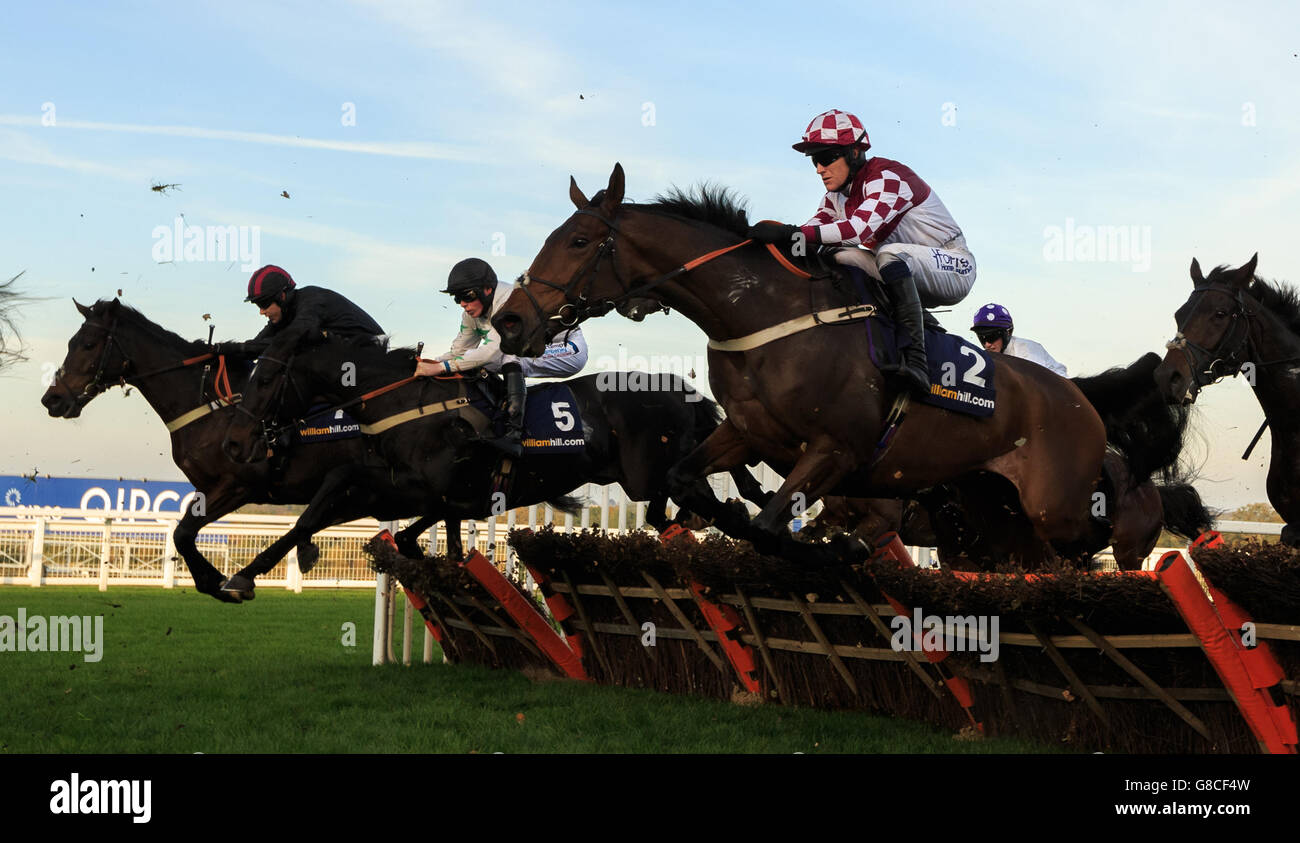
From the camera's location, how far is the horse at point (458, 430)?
264 inches

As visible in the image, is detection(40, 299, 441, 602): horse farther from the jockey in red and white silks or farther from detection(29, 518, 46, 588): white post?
detection(29, 518, 46, 588): white post

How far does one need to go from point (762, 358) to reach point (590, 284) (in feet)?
2.38

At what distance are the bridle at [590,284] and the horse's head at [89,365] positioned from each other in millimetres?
4602

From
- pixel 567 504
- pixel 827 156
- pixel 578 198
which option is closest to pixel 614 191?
pixel 578 198

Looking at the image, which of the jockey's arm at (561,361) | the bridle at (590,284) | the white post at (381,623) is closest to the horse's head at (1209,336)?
the bridle at (590,284)

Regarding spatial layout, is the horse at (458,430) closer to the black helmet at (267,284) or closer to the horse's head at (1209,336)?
the black helmet at (267,284)

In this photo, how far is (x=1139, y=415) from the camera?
239 inches

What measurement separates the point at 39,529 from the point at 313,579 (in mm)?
4068

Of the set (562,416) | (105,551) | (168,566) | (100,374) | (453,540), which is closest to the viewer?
(562,416)

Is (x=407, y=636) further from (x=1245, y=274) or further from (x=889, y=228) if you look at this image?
(x=1245, y=274)

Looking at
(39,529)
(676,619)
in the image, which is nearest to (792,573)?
(676,619)

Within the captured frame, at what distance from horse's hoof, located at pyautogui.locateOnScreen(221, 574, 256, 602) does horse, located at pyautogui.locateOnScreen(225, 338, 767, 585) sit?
42cm

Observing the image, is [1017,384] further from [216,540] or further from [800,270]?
[216,540]

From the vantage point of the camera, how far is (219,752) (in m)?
4.58
